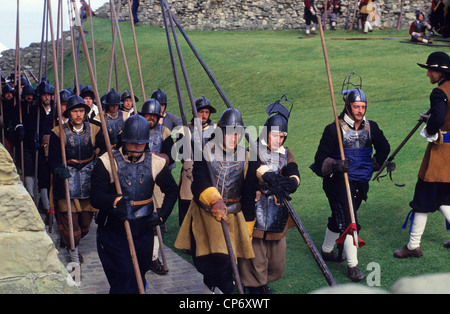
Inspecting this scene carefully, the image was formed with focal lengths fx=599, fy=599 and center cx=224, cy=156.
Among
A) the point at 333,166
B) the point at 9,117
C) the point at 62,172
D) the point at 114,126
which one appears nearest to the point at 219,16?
the point at 9,117

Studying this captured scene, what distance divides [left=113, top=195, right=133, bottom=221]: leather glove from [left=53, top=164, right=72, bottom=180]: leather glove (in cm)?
174

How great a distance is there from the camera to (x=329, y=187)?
5961mm

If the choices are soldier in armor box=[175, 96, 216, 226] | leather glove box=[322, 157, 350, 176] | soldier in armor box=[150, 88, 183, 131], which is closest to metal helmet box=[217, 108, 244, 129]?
leather glove box=[322, 157, 350, 176]

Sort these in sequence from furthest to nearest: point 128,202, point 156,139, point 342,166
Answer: point 156,139 → point 342,166 → point 128,202

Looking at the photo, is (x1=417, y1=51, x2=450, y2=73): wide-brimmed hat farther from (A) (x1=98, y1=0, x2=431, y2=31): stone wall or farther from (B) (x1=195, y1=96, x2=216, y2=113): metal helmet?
(A) (x1=98, y1=0, x2=431, y2=31): stone wall

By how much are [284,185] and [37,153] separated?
502 centimetres

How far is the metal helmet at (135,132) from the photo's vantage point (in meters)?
4.80

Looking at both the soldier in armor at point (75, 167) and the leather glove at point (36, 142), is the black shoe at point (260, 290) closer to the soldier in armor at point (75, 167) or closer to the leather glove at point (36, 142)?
the soldier in armor at point (75, 167)

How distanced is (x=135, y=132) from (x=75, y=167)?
6.35 ft

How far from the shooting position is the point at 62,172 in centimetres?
619

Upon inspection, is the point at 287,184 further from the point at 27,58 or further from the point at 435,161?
the point at 27,58

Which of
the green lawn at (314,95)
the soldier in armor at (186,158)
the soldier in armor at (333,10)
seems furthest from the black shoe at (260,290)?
the soldier in armor at (333,10)

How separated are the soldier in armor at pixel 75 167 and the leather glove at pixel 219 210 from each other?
2.36 m
